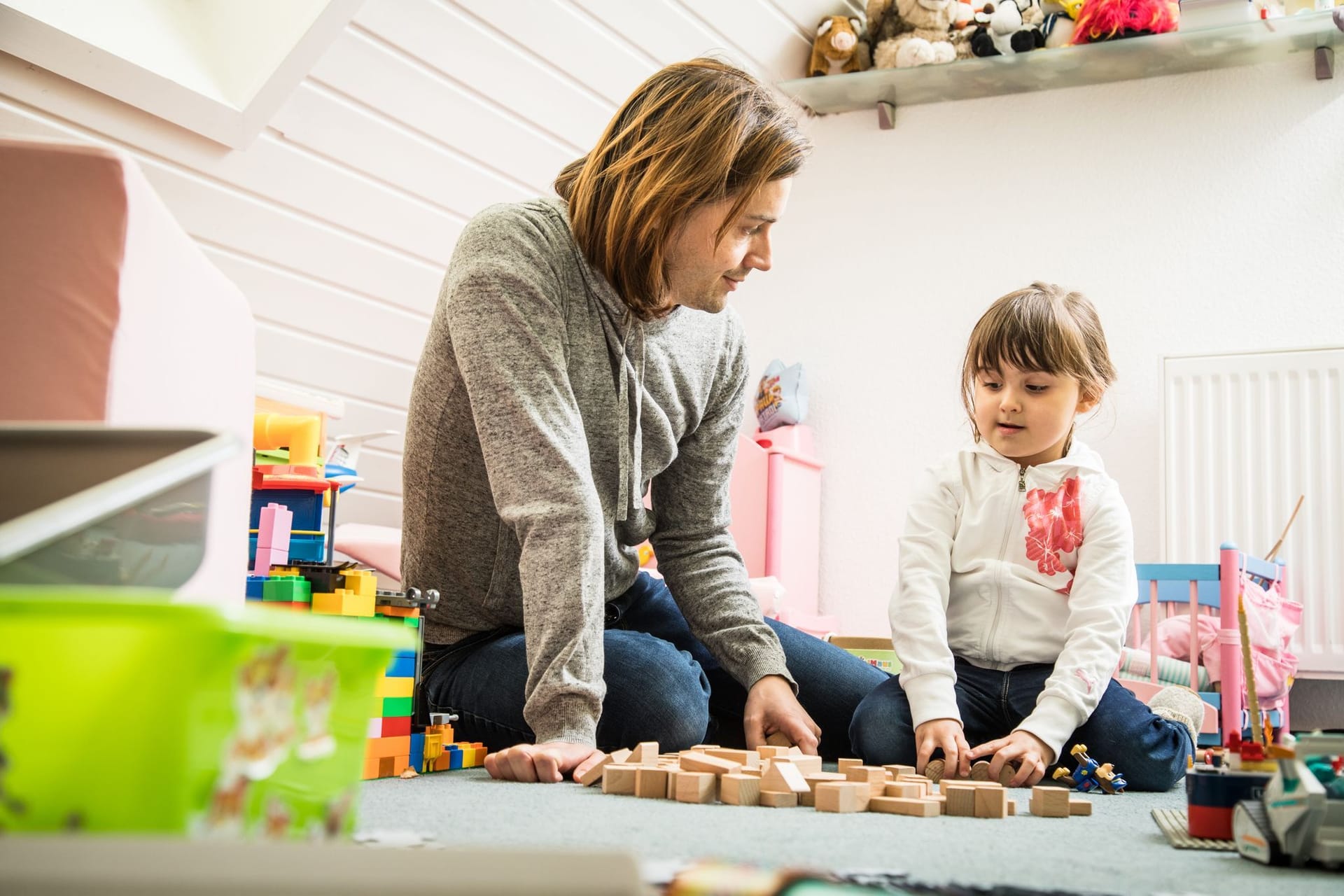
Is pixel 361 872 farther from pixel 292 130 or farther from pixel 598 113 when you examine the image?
pixel 598 113

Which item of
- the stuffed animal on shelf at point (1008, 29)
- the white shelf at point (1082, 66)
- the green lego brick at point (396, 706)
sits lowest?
the green lego brick at point (396, 706)

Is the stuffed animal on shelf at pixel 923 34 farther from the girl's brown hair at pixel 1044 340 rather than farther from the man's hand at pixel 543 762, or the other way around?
the man's hand at pixel 543 762

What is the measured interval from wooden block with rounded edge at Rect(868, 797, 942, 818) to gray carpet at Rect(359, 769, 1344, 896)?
0.07 feet

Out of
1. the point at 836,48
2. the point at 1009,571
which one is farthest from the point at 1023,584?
the point at 836,48

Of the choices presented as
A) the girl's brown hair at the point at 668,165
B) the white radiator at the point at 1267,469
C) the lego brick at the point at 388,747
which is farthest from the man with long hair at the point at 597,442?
the white radiator at the point at 1267,469

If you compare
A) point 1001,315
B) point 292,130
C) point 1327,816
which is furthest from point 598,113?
point 1327,816

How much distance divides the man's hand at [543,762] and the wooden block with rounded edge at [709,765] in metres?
0.10

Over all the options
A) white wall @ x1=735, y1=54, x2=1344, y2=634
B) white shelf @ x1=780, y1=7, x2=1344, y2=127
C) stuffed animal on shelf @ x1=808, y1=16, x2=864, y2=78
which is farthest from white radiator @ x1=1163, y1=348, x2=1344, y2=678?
stuffed animal on shelf @ x1=808, y1=16, x2=864, y2=78

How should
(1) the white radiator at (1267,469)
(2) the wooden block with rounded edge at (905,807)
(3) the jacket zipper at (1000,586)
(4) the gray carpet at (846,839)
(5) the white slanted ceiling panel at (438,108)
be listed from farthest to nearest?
(1) the white radiator at (1267,469), (5) the white slanted ceiling panel at (438,108), (3) the jacket zipper at (1000,586), (2) the wooden block with rounded edge at (905,807), (4) the gray carpet at (846,839)

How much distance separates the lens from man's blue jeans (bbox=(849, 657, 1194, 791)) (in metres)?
1.31

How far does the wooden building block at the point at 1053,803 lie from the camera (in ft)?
3.14

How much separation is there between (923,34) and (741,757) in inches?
98.3

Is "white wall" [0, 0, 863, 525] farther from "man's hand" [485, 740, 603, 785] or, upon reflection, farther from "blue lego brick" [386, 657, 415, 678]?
"man's hand" [485, 740, 603, 785]

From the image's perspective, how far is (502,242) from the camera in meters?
1.26
